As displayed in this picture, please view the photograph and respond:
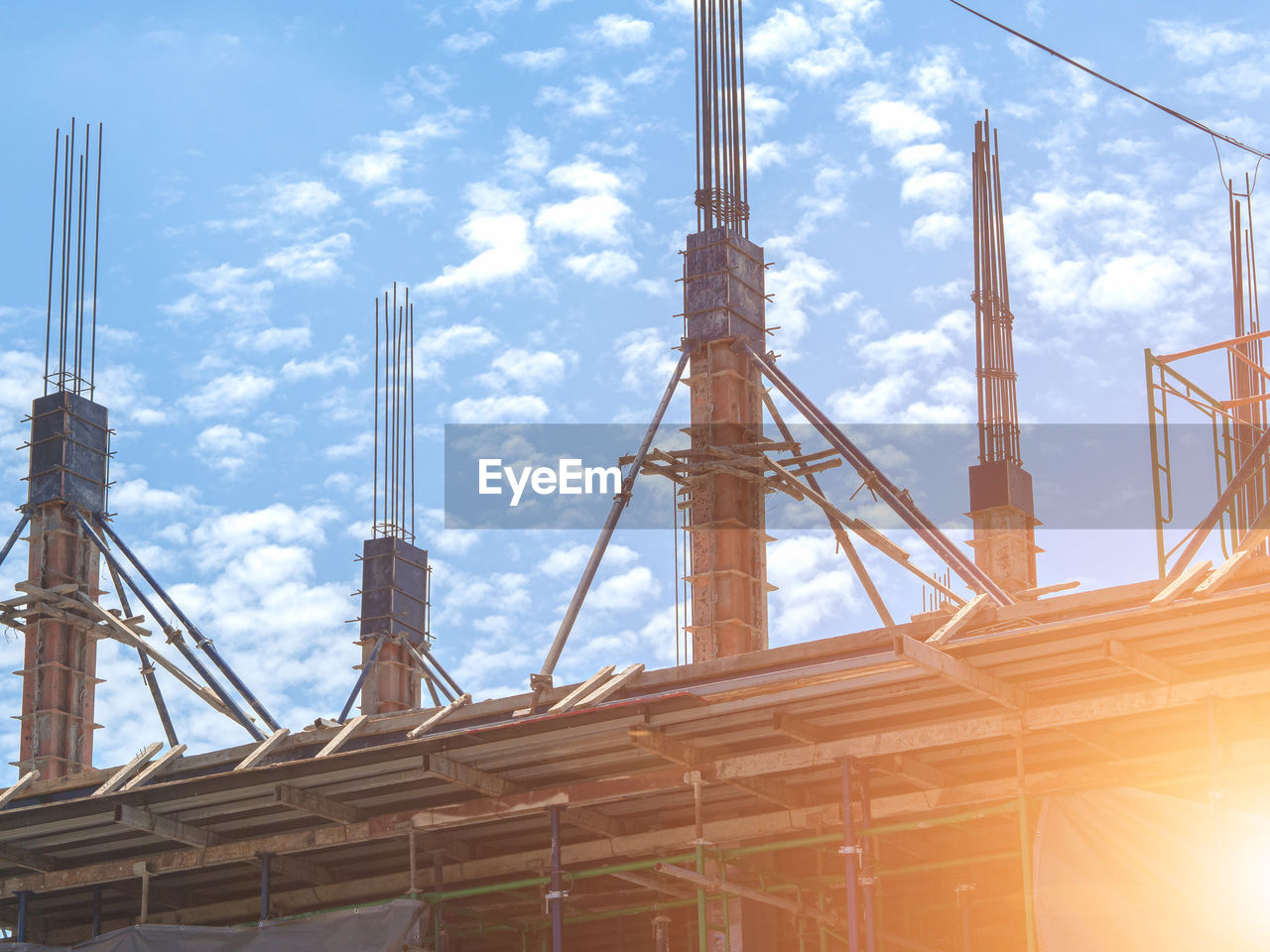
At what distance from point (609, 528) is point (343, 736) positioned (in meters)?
7.21

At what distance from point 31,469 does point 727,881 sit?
21252mm

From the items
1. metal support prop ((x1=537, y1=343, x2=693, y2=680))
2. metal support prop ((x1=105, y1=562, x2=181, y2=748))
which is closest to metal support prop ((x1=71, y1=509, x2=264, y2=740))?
metal support prop ((x1=105, y1=562, x2=181, y2=748))

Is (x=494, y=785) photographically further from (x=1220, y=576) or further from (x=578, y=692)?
(x=1220, y=576)

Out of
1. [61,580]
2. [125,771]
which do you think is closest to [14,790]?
[125,771]

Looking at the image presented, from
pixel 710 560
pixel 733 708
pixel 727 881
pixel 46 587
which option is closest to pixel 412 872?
pixel 727 881

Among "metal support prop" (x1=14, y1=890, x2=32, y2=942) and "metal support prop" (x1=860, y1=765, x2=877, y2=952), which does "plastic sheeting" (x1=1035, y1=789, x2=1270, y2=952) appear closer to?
"metal support prop" (x1=860, y1=765, x2=877, y2=952)

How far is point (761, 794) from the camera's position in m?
17.5

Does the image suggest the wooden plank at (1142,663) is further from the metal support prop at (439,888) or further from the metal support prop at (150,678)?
the metal support prop at (150,678)

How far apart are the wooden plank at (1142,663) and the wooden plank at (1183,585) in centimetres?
63

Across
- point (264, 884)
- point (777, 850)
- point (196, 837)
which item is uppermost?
point (196, 837)

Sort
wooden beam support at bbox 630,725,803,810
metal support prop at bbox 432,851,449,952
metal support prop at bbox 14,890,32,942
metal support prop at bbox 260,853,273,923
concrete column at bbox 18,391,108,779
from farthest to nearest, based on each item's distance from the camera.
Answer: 1. concrete column at bbox 18,391,108,779
2. metal support prop at bbox 14,890,32,942
3. metal support prop at bbox 260,853,273,923
4. metal support prop at bbox 432,851,449,952
5. wooden beam support at bbox 630,725,803,810

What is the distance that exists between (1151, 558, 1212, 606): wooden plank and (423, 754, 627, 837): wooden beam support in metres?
7.22

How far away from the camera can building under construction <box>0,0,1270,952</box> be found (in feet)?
48.3

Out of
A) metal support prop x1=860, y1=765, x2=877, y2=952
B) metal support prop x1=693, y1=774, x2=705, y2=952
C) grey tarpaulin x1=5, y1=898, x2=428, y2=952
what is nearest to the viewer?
metal support prop x1=860, y1=765, x2=877, y2=952
